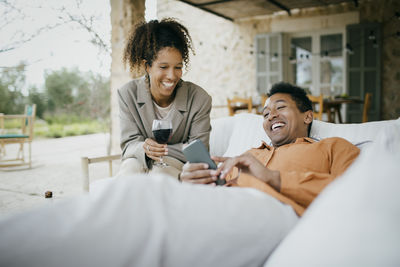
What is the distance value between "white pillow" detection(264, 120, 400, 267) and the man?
0.33 m

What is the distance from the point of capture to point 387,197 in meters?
0.70

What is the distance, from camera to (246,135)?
2.32 metres

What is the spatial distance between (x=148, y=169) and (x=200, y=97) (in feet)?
1.86

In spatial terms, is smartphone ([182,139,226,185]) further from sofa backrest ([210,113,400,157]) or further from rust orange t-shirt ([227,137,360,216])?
sofa backrest ([210,113,400,157])

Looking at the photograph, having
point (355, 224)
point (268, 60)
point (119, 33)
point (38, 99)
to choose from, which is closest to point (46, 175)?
point (119, 33)

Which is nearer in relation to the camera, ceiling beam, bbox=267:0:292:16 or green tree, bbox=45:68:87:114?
ceiling beam, bbox=267:0:292:16

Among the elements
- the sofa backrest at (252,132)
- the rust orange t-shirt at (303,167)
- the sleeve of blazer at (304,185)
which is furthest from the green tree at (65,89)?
the sleeve of blazer at (304,185)

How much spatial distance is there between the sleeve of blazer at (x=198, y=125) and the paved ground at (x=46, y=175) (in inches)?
36.6

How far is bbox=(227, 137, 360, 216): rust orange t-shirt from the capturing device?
3.60 feet

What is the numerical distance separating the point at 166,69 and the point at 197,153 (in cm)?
74

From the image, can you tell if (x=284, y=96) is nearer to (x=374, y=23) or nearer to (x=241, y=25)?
(x=374, y=23)

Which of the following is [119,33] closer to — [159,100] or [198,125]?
[159,100]

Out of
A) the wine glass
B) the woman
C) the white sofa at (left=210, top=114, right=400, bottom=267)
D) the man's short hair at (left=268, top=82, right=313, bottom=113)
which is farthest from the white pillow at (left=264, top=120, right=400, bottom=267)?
the woman

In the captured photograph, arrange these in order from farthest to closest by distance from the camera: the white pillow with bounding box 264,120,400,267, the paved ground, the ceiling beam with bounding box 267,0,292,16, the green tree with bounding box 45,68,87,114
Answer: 1. the green tree with bounding box 45,68,87,114
2. the ceiling beam with bounding box 267,0,292,16
3. the paved ground
4. the white pillow with bounding box 264,120,400,267
